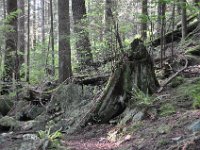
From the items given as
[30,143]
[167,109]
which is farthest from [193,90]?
[30,143]

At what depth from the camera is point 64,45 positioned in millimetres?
13828

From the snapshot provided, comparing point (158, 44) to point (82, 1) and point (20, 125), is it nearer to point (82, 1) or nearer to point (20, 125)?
point (82, 1)

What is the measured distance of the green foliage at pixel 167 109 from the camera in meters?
8.23

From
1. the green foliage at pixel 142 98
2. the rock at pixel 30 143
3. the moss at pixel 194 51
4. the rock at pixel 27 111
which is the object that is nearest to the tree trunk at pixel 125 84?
the green foliage at pixel 142 98

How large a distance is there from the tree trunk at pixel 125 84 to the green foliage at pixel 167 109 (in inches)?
44.0

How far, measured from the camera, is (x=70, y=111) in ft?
37.4

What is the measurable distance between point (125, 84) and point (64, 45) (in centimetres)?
464

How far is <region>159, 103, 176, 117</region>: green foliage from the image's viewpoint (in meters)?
8.23

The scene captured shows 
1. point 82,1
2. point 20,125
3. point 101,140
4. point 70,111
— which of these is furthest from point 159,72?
point 82,1

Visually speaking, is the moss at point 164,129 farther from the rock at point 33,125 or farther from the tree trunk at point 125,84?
the rock at point 33,125

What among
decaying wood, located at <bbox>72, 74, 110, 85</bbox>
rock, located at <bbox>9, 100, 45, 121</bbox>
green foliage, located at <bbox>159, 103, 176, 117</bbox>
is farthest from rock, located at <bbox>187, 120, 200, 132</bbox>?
rock, located at <bbox>9, 100, 45, 121</bbox>

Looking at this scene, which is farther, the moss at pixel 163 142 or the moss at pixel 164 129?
the moss at pixel 164 129

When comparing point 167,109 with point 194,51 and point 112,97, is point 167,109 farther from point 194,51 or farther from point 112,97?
point 194,51

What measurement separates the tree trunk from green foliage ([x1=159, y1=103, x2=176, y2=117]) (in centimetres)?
112
